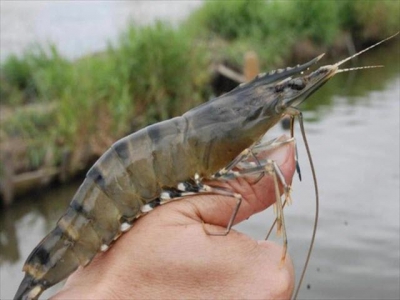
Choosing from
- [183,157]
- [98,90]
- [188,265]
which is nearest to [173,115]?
[98,90]

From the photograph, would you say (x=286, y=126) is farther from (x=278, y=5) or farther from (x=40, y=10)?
(x=40, y=10)

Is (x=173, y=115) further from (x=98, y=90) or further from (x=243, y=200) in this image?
(x=243, y=200)

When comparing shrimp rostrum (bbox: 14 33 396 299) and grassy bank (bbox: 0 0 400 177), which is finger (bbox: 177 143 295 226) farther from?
grassy bank (bbox: 0 0 400 177)

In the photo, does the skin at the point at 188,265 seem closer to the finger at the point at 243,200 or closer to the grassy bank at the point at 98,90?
the finger at the point at 243,200

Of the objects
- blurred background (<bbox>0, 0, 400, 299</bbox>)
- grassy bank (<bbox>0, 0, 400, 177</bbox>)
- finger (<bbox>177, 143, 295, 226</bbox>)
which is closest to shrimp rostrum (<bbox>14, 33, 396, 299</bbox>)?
finger (<bbox>177, 143, 295, 226</bbox>)

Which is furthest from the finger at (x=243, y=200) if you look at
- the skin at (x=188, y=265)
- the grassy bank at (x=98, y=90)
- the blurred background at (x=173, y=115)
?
the grassy bank at (x=98, y=90)

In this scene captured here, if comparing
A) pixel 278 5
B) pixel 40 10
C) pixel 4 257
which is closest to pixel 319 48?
pixel 278 5
